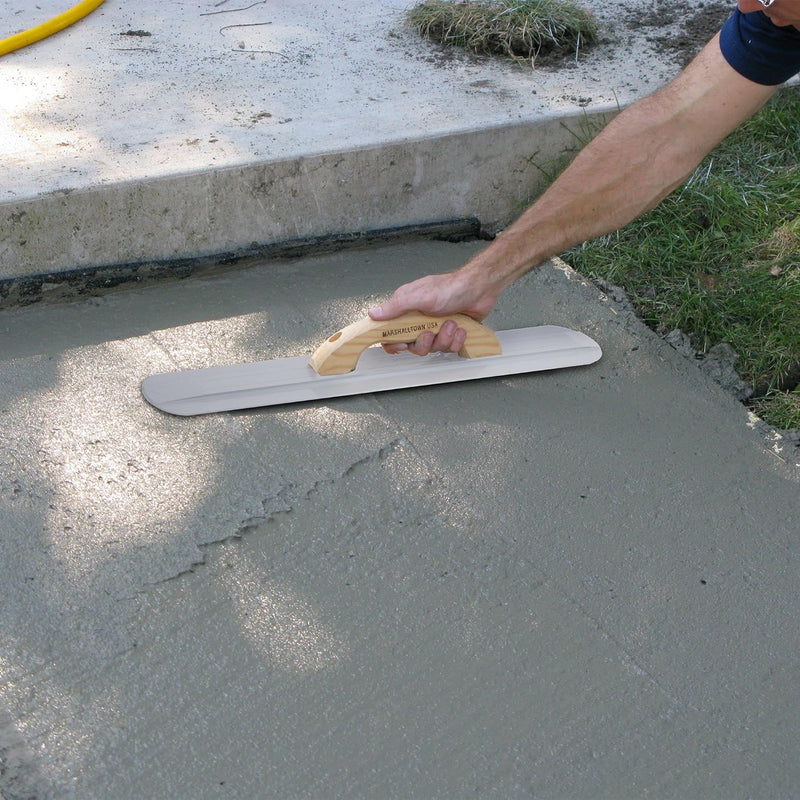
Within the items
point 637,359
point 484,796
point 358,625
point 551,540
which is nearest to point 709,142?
point 637,359

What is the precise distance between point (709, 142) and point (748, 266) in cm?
77

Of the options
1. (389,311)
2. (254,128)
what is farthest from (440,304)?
(254,128)

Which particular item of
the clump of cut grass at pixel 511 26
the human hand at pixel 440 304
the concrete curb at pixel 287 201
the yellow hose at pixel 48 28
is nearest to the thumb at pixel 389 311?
the human hand at pixel 440 304

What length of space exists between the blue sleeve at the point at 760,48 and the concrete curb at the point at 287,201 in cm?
105

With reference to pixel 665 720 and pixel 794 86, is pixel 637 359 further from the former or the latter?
pixel 794 86

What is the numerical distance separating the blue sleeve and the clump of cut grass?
4.91ft

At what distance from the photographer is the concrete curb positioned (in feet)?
9.02

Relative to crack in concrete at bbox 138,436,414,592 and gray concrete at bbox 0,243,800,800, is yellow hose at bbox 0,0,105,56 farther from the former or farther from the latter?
crack in concrete at bbox 138,436,414,592

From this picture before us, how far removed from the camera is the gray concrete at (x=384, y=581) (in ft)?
5.55

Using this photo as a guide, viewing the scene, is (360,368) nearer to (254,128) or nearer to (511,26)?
(254,128)

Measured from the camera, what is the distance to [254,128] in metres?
3.06

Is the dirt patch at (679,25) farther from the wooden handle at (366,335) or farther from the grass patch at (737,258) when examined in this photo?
the wooden handle at (366,335)

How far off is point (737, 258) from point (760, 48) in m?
1.01

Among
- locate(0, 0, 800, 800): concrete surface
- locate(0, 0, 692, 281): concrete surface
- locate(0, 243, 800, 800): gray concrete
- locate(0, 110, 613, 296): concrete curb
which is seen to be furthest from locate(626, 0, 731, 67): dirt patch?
locate(0, 243, 800, 800): gray concrete
